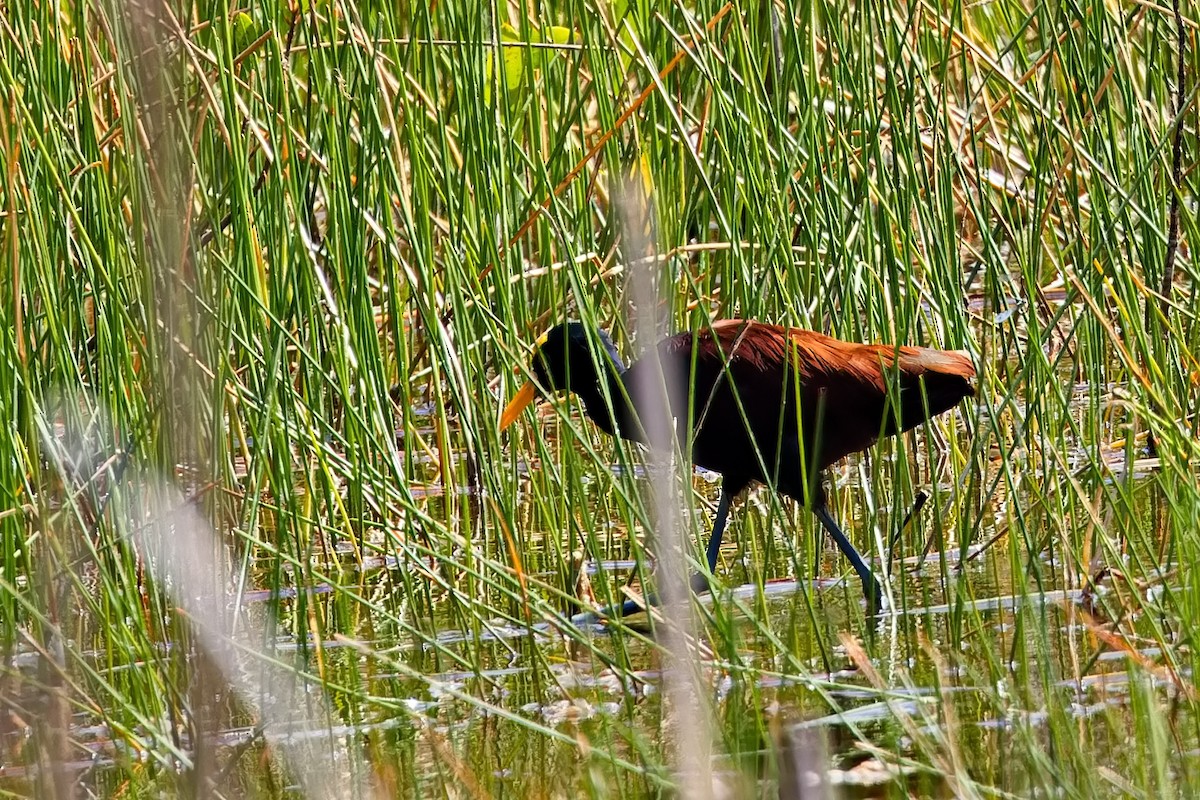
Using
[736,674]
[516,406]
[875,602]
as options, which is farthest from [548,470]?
[736,674]

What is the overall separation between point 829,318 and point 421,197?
3.41 ft

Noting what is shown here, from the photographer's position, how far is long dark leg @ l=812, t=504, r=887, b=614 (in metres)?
2.78

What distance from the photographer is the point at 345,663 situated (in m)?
2.55

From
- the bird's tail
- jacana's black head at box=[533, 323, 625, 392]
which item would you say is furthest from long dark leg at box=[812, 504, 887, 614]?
jacana's black head at box=[533, 323, 625, 392]

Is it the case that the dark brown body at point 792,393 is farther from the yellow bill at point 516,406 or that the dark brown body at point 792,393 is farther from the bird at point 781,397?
the yellow bill at point 516,406

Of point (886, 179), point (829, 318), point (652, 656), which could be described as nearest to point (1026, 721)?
point (652, 656)

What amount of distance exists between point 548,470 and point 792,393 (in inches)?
23.4

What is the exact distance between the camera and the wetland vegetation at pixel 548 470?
1.93 metres

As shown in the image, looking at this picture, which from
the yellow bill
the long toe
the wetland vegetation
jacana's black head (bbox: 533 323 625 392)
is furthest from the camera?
jacana's black head (bbox: 533 323 625 392)

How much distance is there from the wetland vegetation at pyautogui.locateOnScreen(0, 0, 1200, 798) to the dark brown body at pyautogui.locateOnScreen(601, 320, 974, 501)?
0.27 ft

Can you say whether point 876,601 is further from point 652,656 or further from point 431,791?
point 431,791

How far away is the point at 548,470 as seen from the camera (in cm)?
251

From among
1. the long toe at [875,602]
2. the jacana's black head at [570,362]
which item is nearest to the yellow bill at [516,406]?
the jacana's black head at [570,362]

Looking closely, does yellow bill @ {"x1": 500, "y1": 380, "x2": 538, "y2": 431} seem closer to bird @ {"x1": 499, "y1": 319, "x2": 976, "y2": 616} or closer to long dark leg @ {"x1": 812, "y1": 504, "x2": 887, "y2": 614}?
bird @ {"x1": 499, "y1": 319, "x2": 976, "y2": 616}
